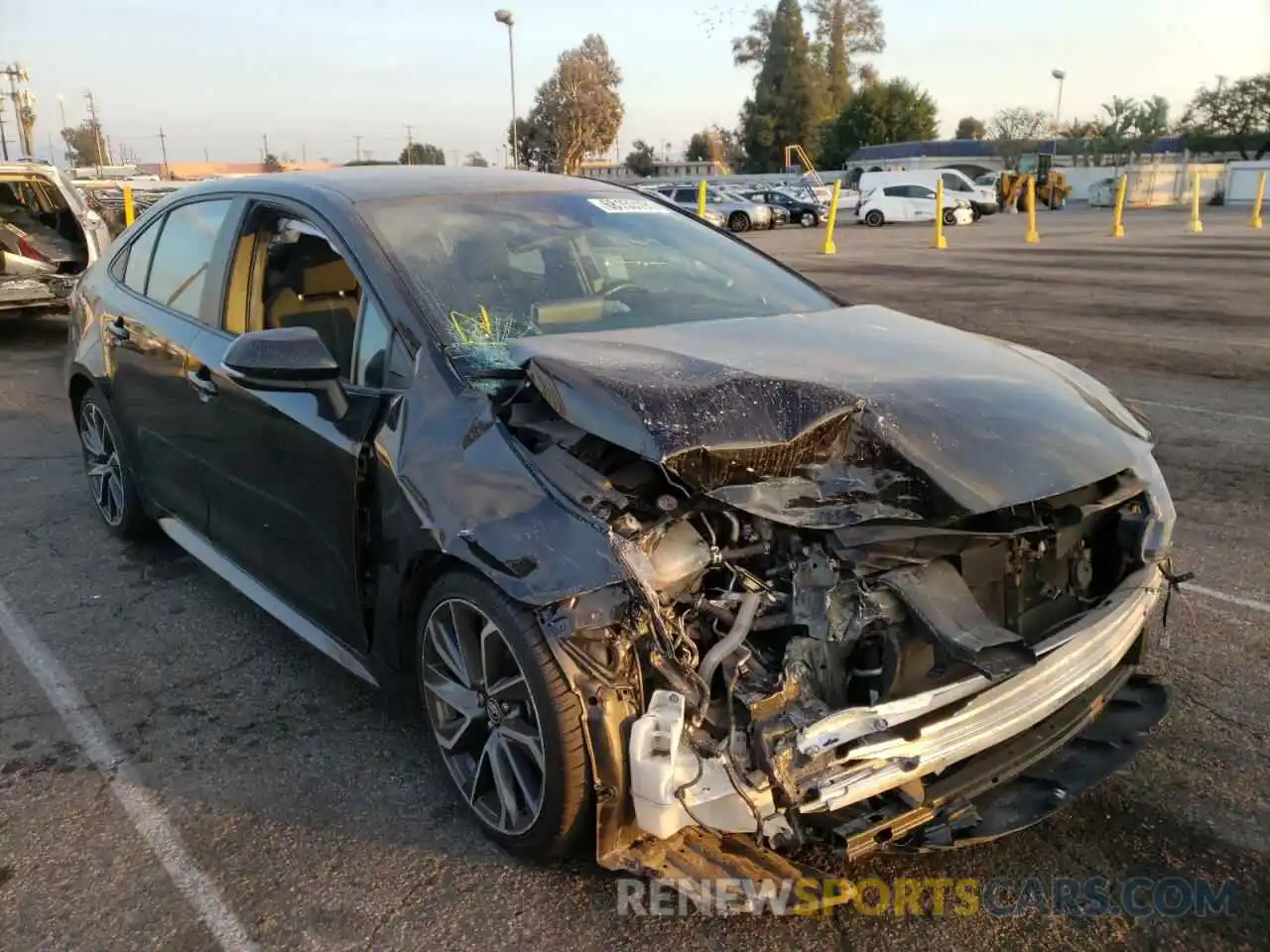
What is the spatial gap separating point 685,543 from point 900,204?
3629 centimetres

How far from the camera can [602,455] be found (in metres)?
2.53

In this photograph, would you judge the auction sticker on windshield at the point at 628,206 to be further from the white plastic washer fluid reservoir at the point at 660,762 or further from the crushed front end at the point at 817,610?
the white plastic washer fluid reservoir at the point at 660,762

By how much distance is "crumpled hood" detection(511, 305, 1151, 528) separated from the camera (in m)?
2.44

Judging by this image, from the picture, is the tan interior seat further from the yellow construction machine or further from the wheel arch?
the yellow construction machine

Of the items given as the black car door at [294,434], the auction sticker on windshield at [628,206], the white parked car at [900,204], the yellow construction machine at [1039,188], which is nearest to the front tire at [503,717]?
the black car door at [294,434]

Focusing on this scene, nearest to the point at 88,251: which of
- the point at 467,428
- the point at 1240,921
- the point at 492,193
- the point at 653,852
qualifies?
the point at 492,193

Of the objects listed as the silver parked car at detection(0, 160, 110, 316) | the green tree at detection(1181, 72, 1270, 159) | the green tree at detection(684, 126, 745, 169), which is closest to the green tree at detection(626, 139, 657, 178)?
the green tree at detection(684, 126, 745, 169)

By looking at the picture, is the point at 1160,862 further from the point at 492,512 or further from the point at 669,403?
the point at 492,512

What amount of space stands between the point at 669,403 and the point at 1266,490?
14.8ft

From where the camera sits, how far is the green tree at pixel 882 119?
253 ft

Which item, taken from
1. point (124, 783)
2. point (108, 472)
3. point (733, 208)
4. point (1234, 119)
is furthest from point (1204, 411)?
point (1234, 119)

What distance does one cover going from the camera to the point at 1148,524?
9.71ft

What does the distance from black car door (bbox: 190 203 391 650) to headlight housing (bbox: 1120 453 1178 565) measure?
7.31ft

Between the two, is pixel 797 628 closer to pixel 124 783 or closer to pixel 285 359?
pixel 285 359
